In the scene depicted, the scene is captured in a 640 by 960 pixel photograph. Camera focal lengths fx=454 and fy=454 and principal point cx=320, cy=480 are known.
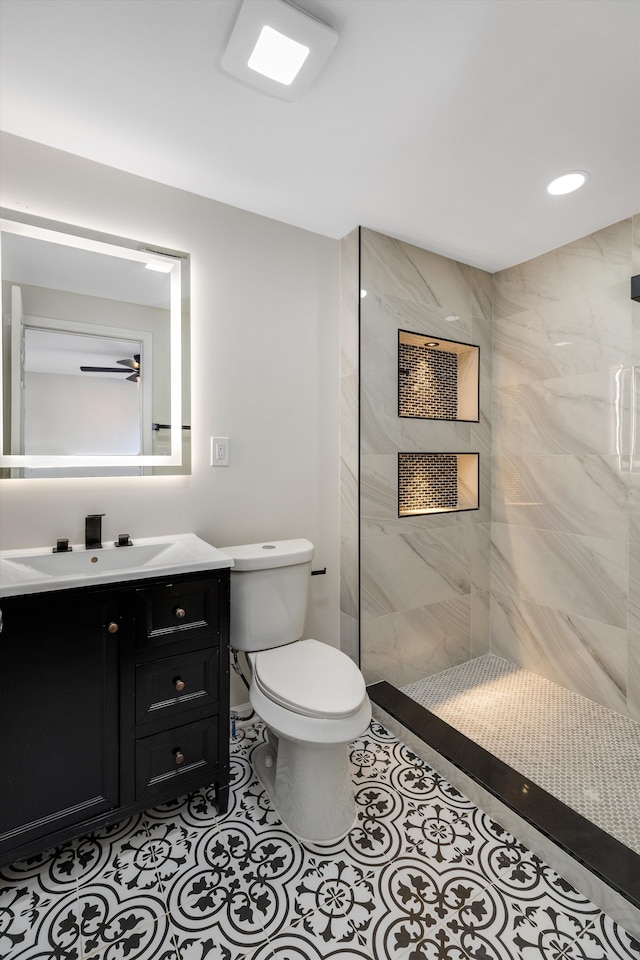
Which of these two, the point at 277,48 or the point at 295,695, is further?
the point at 295,695

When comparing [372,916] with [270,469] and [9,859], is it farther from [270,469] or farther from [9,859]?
[270,469]

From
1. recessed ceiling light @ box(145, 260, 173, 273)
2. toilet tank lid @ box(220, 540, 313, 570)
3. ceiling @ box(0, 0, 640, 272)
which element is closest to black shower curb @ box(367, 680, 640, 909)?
toilet tank lid @ box(220, 540, 313, 570)

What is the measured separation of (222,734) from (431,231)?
2307 millimetres

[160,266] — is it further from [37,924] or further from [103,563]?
[37,924]

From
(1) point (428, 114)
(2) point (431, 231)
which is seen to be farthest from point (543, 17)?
(2) point (431, 231)

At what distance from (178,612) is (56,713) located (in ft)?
1.32

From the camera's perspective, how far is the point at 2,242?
4.99 ft

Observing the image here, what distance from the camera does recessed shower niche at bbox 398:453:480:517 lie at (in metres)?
2.41

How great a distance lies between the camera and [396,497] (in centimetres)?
226

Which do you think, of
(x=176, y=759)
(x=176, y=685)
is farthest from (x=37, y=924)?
(x=176, y=685)

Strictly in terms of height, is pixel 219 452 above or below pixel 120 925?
above

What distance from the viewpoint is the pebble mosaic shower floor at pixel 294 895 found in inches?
44.4

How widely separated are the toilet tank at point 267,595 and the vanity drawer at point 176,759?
0.33m

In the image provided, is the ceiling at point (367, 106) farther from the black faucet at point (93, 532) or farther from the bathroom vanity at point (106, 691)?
the bathroom vanity at point (106, 691)
